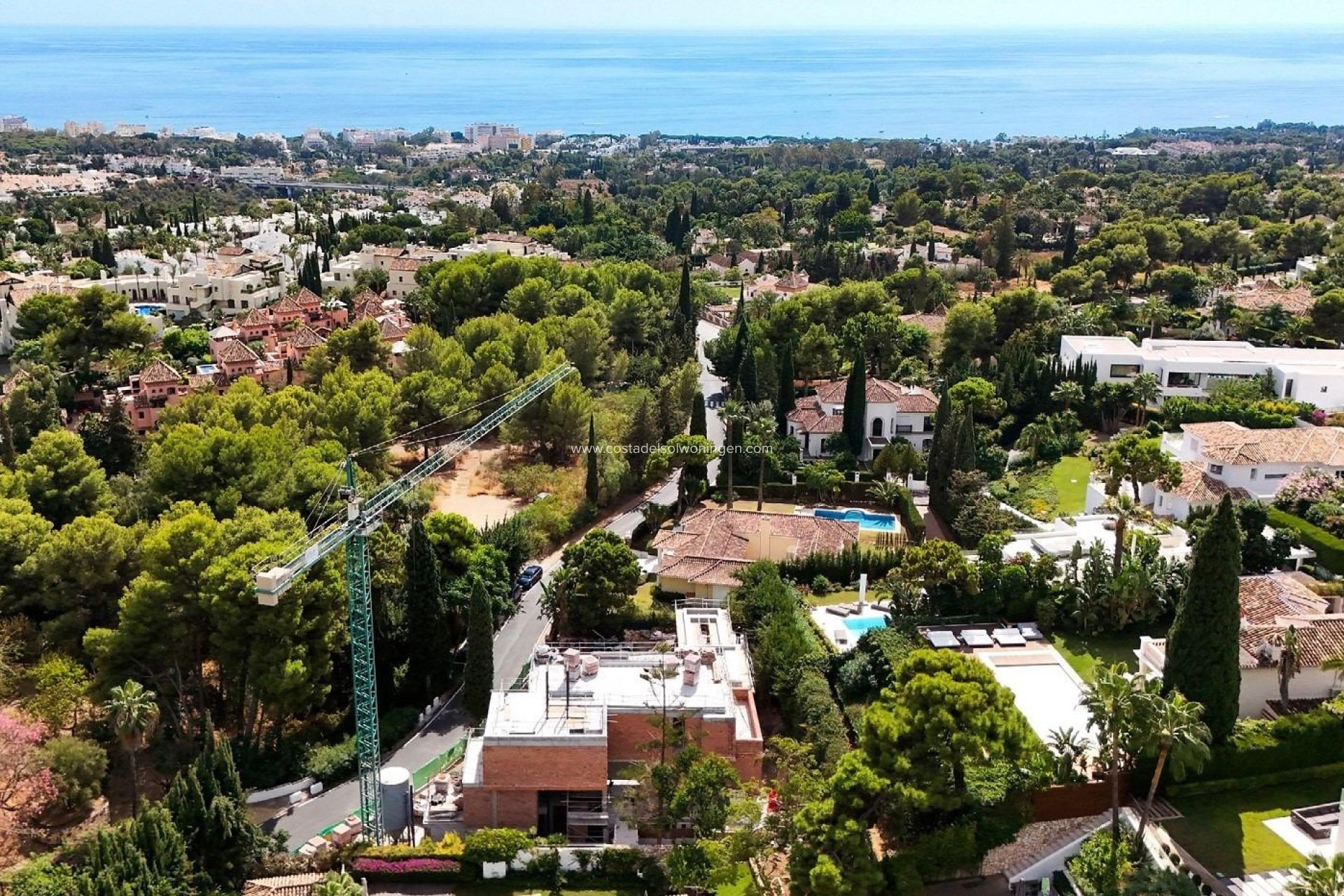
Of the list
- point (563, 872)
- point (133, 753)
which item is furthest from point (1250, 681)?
point (133, 753)

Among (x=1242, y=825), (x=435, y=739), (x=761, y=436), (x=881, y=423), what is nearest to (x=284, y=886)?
(x=435, y=739)

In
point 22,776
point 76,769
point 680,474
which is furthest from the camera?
point 680,474

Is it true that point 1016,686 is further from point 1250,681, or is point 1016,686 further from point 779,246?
point 779,246

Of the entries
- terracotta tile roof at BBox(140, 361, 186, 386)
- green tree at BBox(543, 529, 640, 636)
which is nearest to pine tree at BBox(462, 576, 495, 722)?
green tree at BBox(543, 529, 640, 636)

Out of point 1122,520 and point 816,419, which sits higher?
point 1122,520

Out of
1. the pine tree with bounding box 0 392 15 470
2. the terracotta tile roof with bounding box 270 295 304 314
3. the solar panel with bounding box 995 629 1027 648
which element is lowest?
the solar panel with bounding box 995 629 1027 648

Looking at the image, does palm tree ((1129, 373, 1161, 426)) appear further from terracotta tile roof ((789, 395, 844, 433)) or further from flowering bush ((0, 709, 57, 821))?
flowering bush ((0, 709, 57, 821))

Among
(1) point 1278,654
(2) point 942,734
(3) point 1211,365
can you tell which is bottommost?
(2) point 942,734

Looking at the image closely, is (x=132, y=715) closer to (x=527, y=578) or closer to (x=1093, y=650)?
(x=527, y=578)
